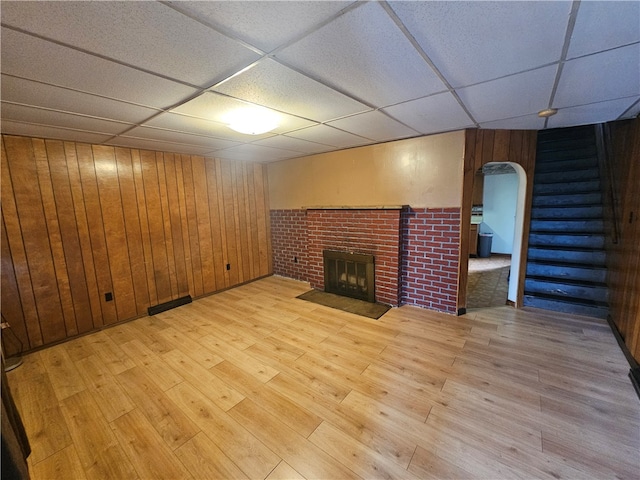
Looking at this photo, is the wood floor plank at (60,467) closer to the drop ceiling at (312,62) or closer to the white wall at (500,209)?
the drop ceiling at (312,62)

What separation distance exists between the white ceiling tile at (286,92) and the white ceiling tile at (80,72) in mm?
356

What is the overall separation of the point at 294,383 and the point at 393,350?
1.01 m

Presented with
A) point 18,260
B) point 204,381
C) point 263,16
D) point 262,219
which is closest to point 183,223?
point 262,219

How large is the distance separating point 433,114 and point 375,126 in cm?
57

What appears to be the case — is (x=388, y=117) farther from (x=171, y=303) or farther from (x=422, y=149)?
(x=171, y=303)

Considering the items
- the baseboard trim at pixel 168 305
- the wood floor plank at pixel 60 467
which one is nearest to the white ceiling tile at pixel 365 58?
the wood floor plank at pixel 60 467

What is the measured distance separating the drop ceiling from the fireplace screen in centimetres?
189

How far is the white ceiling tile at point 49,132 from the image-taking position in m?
2.24

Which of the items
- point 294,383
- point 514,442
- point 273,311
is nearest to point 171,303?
point 273,311

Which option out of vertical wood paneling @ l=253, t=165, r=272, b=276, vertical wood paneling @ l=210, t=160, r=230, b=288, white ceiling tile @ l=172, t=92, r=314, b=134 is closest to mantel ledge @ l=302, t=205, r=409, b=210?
vertical wood paneling @ l=253, t=165, r=272, b=276

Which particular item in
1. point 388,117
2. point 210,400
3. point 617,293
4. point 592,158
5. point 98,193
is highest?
point 388,117

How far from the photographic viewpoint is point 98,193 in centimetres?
304

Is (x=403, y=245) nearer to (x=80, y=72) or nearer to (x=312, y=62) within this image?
(x=312, y=62)

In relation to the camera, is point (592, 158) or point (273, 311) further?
point (592, 158)
